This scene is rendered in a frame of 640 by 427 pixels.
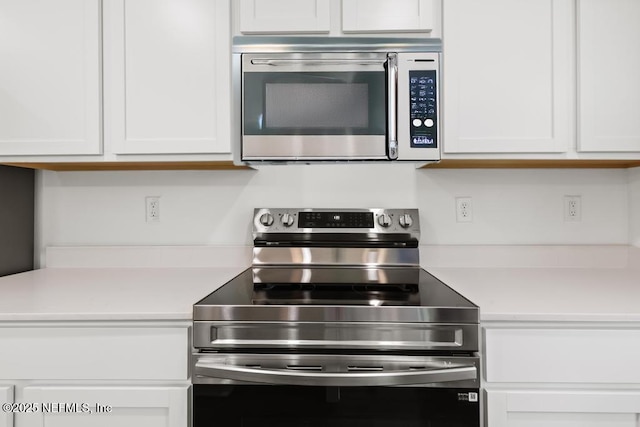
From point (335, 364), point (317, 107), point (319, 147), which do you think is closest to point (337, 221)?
point (319, 147)

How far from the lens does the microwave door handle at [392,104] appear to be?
1.53m

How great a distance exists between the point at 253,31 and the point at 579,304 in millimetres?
1344

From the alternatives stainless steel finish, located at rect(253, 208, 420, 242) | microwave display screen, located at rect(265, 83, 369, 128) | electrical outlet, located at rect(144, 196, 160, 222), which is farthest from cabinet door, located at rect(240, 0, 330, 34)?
electrical outlet, located at rect(144, 196, 160, 222)

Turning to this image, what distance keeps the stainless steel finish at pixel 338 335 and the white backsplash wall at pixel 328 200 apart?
0.75 m

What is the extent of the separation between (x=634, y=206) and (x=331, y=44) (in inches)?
55.0

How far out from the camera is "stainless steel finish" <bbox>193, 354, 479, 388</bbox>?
1125mm

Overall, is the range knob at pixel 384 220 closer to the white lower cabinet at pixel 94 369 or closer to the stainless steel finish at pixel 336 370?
the stainless steel finish at pixel 336 370

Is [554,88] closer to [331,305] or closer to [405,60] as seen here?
[405,60]

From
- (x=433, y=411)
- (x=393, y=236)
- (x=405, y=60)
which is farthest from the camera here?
(x=393, y=236)

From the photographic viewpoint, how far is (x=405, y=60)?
60.2 inches

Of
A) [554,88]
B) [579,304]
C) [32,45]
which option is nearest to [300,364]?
[579,304]

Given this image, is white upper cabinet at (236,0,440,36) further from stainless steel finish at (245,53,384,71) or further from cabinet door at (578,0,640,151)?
cabinet door at (578,0,640,151)

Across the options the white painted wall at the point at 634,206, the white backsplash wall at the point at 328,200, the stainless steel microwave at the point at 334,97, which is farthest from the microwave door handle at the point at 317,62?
the white painted wall at the point at 634,206

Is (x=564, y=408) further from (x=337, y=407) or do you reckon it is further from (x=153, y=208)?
(x=153, y=208)
